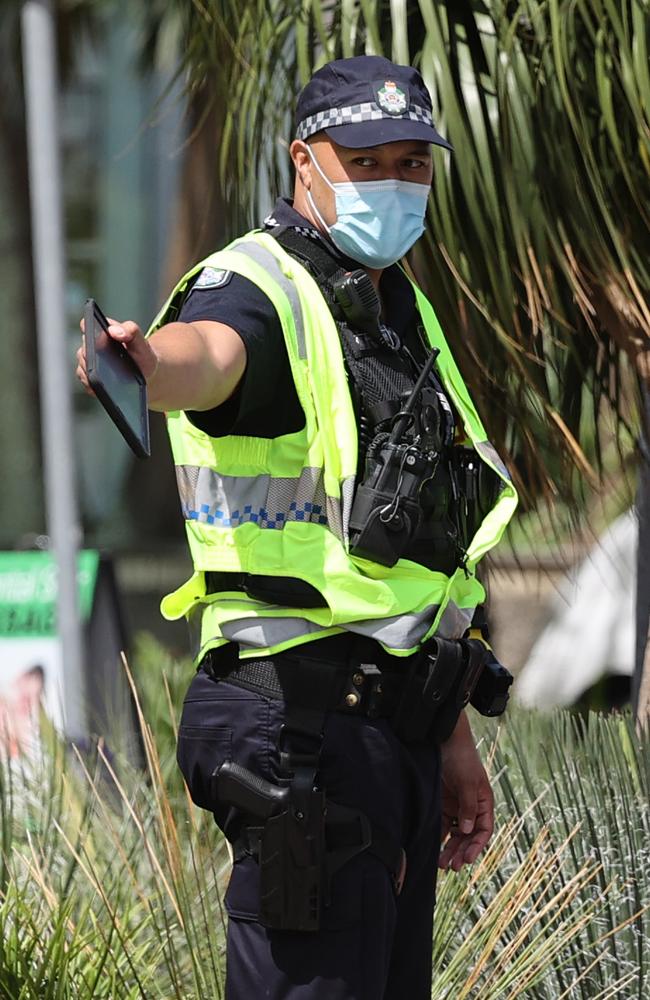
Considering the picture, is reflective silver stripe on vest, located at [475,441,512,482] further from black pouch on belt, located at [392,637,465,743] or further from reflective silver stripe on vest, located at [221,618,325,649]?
reflective silver stripe on vest, located at [221,618,325,649]

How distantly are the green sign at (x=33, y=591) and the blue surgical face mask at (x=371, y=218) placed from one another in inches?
138

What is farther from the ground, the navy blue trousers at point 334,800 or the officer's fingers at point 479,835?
the navy blue trousers at point 334,800

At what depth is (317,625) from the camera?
7.43ft

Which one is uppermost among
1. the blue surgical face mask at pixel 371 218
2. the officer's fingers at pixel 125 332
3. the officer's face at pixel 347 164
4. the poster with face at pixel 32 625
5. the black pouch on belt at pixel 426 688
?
the officer's face at pixel 347 164

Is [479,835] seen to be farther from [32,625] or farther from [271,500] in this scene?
[32,625]

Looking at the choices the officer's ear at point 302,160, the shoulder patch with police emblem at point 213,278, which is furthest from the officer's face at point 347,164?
the shoulder patch with police emblem at point 213,278

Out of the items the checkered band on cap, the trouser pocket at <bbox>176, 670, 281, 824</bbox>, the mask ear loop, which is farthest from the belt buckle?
the checkered band on cap

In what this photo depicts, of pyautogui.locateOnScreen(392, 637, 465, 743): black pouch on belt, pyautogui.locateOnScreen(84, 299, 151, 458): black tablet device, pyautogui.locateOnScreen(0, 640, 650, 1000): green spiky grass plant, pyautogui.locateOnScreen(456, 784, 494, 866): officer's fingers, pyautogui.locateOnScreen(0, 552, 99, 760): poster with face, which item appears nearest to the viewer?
pyautogui.locateOnScreen(84, 299, 151, 458): black tablet device

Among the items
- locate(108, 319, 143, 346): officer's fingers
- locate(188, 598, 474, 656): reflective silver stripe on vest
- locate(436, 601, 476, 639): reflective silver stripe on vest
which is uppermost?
locate(108, 319, 143, 346): officer's fingers

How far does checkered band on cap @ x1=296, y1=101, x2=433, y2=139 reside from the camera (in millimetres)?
2383

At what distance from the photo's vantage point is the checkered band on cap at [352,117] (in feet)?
7.82

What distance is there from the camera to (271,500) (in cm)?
227

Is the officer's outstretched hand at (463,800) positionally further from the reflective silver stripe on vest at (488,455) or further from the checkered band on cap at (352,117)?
the checkered band on cap at (352,117)

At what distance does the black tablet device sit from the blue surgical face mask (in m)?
0.62
